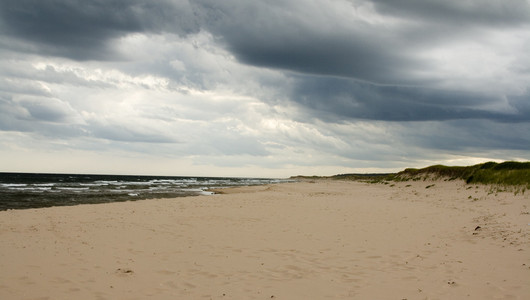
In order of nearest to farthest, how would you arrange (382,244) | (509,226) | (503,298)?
(503,298) < (382,244) < (509,226)

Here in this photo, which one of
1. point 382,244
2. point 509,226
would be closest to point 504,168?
point 509,226

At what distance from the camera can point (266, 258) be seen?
9.23 meters

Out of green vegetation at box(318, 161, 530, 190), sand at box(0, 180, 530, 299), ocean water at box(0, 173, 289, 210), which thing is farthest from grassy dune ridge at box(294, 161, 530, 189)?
ocean water at box(0, 173, 289, 210)

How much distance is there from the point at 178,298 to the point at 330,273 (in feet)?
11.2

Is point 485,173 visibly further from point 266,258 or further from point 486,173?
point 266,258

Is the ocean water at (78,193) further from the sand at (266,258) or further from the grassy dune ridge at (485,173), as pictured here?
the grassy dune ridge at (485,173)

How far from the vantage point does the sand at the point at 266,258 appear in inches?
265

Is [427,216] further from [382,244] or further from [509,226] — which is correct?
[382,244]

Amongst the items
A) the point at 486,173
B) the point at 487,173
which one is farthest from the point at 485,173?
the point at 487,173

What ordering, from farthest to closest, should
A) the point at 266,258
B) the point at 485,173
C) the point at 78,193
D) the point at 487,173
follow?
1. the point at 78,193
2. the point at 485,173
3. the point at 487,173
4. the point at 266,258

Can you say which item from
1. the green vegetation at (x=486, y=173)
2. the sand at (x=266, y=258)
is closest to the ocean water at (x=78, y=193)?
the sand at (x=266, y=258)

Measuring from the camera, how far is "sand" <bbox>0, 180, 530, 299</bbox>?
265 inches

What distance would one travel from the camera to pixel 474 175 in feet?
125

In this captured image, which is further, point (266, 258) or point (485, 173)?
point (485, 173)
